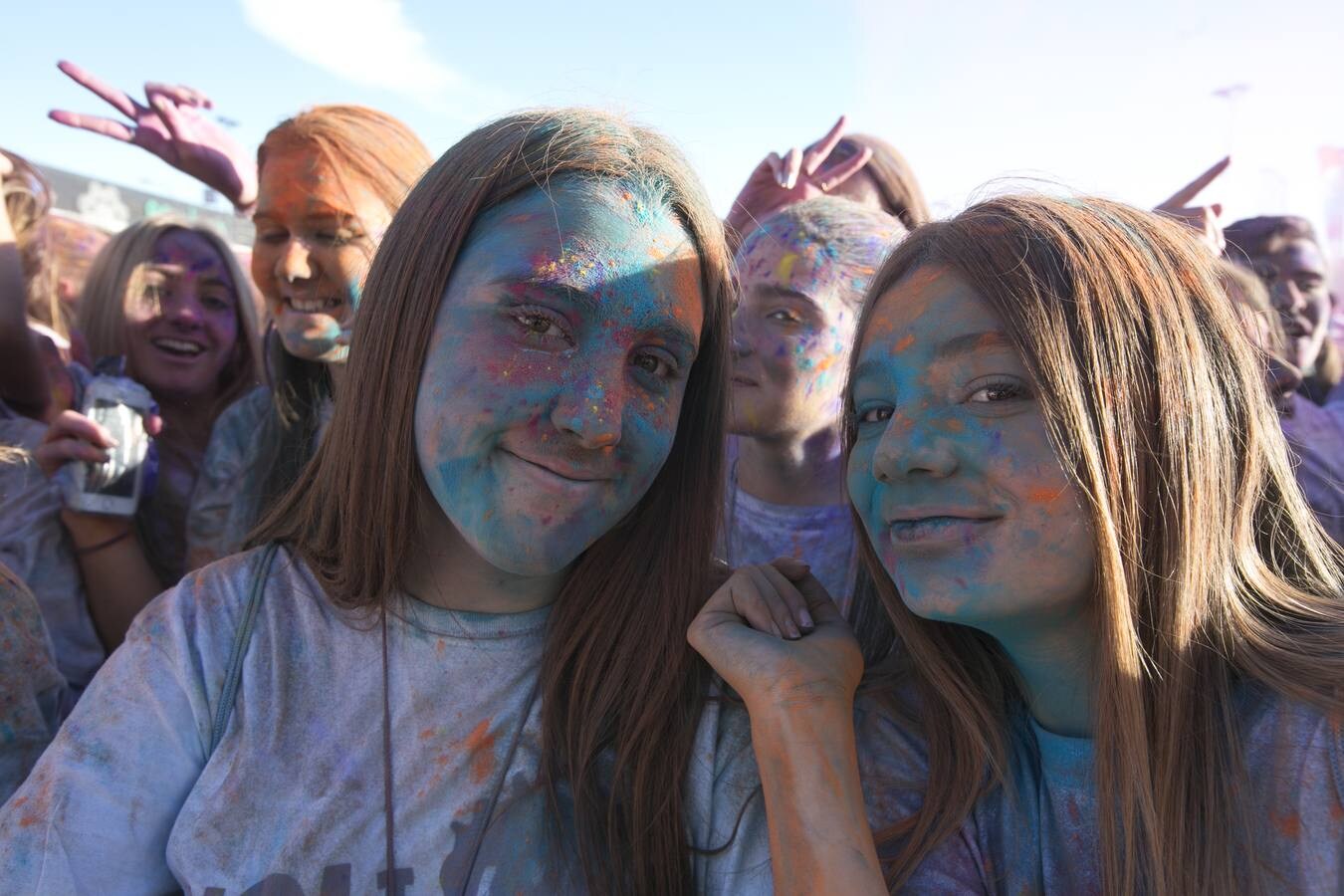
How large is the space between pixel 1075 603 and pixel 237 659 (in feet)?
4.16

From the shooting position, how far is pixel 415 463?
158 centimetres

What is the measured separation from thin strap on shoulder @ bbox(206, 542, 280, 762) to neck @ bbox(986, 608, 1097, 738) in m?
1.14

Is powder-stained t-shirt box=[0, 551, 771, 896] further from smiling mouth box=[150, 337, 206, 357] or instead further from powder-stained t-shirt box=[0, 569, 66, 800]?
smiling mouth box=[150, 337, 206, 357]

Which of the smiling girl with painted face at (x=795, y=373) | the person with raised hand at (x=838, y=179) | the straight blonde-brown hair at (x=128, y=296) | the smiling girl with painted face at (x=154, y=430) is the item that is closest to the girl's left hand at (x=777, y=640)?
the smiling girl with painted face at (x=795, y=373)

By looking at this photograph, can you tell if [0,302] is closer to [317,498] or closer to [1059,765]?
[317,498]

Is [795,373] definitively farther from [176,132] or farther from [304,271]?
[176,132]

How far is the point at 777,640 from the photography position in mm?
1451

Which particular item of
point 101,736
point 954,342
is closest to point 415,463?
point 101,736

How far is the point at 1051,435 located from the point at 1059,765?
20.5 inches

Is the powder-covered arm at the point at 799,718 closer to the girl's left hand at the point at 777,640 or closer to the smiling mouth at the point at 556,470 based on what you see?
the girl's left hand at the point at 777,640

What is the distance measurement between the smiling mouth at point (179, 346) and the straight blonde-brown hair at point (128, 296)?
11cm

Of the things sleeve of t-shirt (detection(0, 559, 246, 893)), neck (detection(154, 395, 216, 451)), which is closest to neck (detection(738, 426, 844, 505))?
sleeve of t-shirt (detection(0, 559, 246, 893))

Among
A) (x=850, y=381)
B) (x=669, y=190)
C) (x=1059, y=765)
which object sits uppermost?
(x=669, y=190)

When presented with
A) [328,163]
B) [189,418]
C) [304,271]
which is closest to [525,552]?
[304,271]
